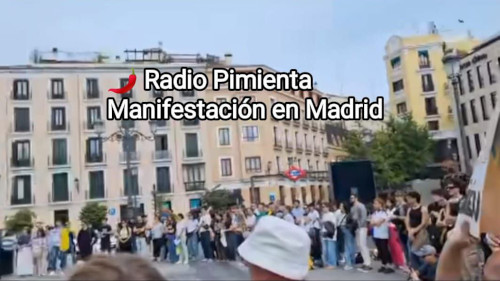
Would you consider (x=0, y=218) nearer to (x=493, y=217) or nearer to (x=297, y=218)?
(x=297, y=218)

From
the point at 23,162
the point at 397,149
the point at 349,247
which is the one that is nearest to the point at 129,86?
the point at 23,162

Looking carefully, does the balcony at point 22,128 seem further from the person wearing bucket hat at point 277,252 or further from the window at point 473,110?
the person wearing bucket hat at point 277,252

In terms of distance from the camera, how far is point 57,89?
5773 mm

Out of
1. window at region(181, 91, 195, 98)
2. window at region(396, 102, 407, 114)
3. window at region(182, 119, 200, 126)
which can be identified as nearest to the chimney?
window at region(181, 91, 195, 98)

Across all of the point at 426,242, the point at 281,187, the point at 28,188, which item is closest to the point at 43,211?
the point at 28,188

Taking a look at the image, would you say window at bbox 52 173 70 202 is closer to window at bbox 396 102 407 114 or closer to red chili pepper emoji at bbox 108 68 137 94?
red chili pepper emoji at bbox 108 68 137 94

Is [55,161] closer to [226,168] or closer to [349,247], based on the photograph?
[226,168]

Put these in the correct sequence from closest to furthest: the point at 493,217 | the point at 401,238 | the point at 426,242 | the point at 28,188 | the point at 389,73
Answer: the point at 493,217
the point at 426,242
the point at 401,238
the point at 28,188
the point at 389,73

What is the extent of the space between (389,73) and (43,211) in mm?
3997

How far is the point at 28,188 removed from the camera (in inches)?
217

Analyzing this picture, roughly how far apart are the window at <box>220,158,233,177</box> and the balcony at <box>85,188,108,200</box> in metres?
1.21

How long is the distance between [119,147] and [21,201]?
3.49ft

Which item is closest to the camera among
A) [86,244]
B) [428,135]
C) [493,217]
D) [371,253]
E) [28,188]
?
[493,217]

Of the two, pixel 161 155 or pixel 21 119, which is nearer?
pixel 21 119
